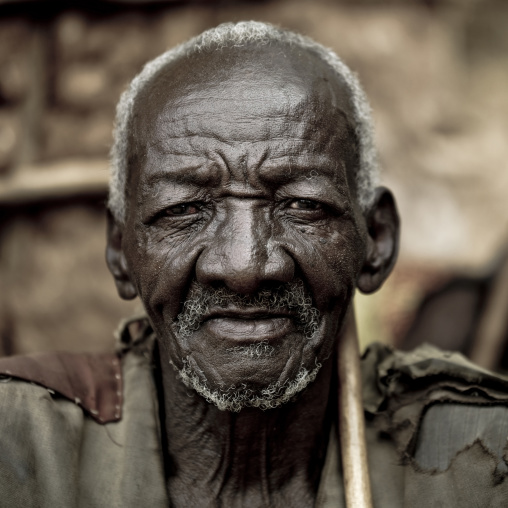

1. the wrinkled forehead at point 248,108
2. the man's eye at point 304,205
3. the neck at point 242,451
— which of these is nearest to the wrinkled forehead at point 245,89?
the wrinkled forehead at point 248,108

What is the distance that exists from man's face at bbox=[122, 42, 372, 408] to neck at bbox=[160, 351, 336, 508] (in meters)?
0.23

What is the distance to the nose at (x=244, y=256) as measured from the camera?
2.43 m

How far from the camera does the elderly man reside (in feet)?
8.32

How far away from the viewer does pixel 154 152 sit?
2.70 m

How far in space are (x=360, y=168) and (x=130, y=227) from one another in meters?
0.82

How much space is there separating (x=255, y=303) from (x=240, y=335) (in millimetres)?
105

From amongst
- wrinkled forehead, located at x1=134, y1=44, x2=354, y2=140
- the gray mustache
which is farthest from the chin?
wrinkled forehead, located at x1=134, y1=44, x2=354, y2=140

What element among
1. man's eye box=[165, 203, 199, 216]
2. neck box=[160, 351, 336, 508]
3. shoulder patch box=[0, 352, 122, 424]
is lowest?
neck box=[160, 351, 336, 508]

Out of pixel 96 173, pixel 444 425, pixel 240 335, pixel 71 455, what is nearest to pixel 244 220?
pixel 240 335

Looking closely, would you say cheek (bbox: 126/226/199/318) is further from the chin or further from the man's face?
the chin

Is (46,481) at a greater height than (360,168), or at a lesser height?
lesser

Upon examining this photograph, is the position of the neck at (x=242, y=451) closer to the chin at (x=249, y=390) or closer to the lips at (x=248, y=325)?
the chin at (x=249, y=390)

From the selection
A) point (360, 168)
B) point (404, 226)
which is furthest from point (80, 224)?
point (360, 168)

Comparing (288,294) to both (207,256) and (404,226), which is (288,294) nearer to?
(207,256)
